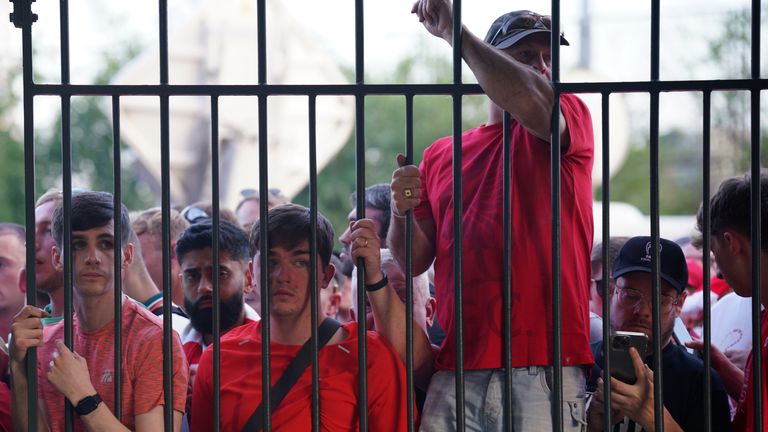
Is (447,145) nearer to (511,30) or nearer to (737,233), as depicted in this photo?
(511,30)

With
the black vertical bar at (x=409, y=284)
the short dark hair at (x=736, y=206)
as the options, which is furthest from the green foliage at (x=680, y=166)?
the black vertical bar at (x=409, y=284)

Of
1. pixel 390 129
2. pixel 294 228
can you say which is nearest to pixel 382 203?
pixel 294 228

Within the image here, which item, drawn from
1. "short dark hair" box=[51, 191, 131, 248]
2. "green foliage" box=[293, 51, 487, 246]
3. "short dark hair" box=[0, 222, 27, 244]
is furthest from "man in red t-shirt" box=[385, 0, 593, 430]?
"green foliage" box=[293, 51, 487, 246]

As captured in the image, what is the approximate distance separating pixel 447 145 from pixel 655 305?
0.88m

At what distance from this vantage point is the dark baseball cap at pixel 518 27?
328cm

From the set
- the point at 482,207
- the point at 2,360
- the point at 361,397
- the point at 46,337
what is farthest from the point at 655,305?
the point at 2,360

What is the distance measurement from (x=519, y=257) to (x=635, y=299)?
2.49 feet

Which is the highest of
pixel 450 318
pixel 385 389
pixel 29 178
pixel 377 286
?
pixel 29 178

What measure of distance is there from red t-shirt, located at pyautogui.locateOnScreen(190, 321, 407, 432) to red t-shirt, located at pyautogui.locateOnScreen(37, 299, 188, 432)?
0.21 m

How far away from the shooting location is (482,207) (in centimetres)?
320

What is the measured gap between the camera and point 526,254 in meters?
3.16

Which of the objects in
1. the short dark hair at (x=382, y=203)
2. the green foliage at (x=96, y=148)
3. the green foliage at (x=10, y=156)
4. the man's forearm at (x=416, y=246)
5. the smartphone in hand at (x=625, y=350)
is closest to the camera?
the smartphone in hand at (x=625, y=350)

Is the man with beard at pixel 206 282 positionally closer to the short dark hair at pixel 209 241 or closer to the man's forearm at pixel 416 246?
the short dark hair at pixel 209 241

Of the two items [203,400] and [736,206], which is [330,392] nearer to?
[203,400]
